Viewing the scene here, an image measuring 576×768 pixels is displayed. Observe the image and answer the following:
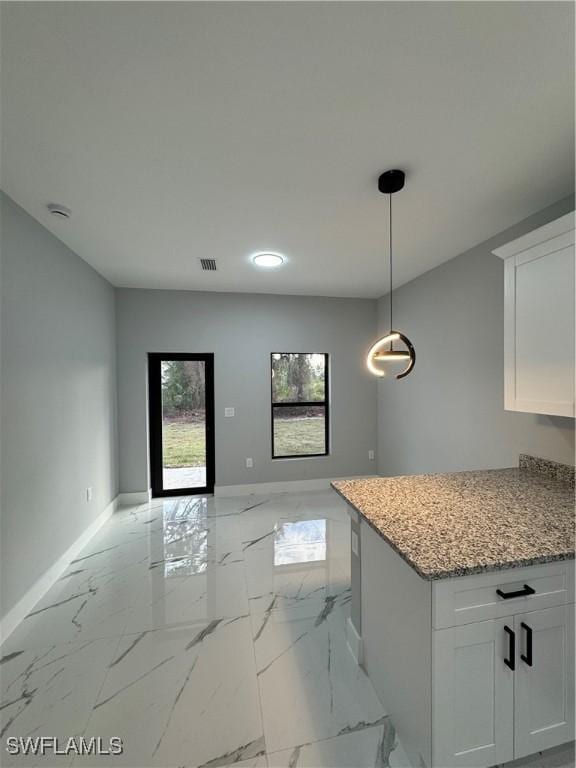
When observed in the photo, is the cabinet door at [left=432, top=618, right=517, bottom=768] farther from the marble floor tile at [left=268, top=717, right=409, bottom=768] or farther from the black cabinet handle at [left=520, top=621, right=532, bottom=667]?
the marble floor tile at [left=268, top=717, right=409, bottom=768]

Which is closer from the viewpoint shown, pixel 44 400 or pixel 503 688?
pixel 503 688

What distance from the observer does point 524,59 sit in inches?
47.0

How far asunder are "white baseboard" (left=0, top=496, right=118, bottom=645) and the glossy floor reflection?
6cm

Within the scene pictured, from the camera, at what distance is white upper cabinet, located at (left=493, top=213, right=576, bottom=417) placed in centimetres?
171

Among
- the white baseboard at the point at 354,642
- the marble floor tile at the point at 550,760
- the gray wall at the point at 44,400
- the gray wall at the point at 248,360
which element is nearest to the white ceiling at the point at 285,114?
the gray wall at the point at 44,400

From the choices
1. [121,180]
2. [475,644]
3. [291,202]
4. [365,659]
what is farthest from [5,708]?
[291,202]

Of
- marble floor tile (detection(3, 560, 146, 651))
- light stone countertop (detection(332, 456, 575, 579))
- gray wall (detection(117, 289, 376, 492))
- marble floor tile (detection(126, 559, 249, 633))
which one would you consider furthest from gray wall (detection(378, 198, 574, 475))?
marble floor tile (detection(3, 560, 146, 651))

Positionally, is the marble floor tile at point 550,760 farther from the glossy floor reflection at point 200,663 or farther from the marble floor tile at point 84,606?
the marble floor tile at point 84,606

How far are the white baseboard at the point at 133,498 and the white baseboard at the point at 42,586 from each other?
0.62 m

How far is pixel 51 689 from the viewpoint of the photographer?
1652 millimetres

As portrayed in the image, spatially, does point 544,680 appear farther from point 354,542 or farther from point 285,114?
point 285,114

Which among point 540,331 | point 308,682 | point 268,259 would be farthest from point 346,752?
point 268,259

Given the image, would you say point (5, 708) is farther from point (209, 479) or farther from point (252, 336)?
point (252, 336)

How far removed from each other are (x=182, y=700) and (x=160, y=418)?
3.25 m
